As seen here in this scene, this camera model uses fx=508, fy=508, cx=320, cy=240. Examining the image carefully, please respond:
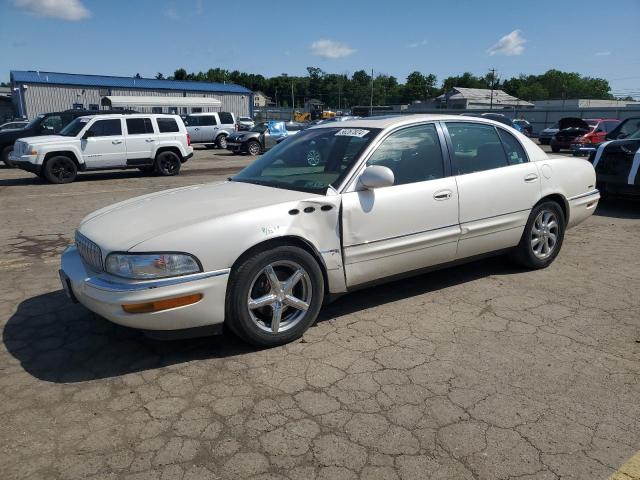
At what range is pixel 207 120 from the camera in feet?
84.4

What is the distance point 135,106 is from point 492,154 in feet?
120

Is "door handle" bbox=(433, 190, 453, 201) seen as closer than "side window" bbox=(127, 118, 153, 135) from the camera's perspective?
Yes

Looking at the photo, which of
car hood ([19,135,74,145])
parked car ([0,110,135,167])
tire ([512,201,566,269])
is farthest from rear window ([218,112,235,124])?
tire ([512,201,566,269])

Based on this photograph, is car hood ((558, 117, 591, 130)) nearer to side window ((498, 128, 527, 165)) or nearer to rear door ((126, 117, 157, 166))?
rear door ((126, 117, 157, 166))

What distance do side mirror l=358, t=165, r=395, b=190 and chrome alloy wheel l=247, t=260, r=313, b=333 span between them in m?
0.80

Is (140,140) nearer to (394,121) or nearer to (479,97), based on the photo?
(394,121)

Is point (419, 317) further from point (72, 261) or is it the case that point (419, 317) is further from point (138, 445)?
point (72, 261)

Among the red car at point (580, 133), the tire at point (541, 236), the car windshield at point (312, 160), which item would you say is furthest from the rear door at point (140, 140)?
the red car at point (580, 133)

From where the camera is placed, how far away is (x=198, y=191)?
4191 mm

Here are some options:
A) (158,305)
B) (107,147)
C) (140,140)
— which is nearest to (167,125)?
(140,140)

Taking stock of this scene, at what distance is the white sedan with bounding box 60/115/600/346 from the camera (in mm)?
3146

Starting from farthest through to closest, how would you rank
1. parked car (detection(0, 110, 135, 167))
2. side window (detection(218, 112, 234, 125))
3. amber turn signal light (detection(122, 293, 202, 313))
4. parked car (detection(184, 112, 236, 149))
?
1. side window (detection(218, 112, 234, 125))
2. parked car (detection(184, 112, 236, 149))
3. parked car (detection(0, 110, 135, 167))
4. amber turn signal light (detection(122, 293, 202, 313))

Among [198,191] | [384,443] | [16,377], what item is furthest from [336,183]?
[16,377]

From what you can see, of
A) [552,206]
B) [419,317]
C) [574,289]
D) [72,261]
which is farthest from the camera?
[552,206]
